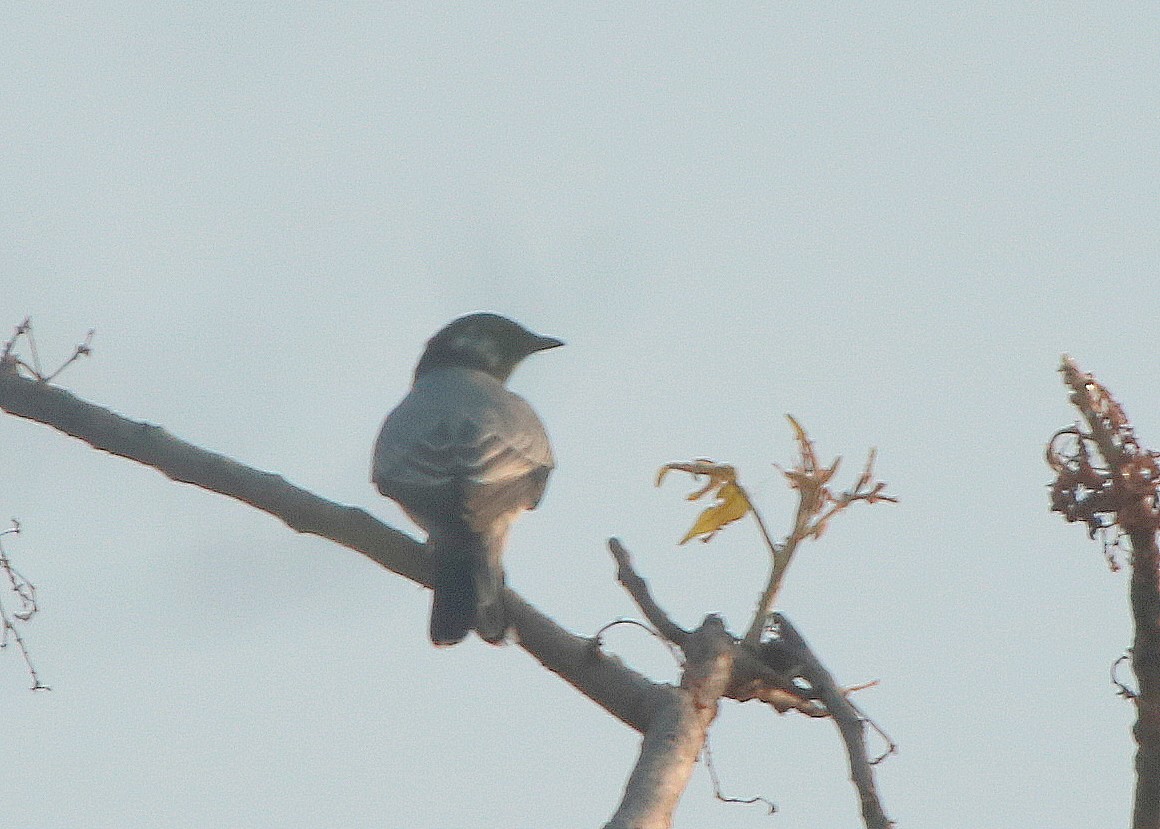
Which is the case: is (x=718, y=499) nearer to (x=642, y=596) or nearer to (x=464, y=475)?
(x=642, y=596)

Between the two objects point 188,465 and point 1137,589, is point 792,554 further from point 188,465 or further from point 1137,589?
point 188,465

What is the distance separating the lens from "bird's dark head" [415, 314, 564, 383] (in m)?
9.56

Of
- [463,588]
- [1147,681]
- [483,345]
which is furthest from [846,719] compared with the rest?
[483,345]

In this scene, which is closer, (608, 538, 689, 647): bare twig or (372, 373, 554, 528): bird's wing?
(608, 538, 689, 647): bare twig

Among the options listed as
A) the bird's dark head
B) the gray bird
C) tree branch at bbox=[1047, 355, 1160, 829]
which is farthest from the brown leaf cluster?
the bird's dark head

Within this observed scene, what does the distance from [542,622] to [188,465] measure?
119 centimetres

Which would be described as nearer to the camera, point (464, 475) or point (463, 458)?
point (464, 475)

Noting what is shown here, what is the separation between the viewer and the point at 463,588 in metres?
6.36

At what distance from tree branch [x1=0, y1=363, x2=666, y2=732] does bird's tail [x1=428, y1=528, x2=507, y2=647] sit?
1.91 ft

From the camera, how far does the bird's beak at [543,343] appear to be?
32.1ft

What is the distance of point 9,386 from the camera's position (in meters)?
5.19

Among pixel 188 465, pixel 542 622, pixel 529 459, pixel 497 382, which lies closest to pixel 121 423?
pixel 188 465

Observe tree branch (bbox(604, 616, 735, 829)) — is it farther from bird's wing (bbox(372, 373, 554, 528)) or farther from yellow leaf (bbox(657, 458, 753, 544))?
bird's wing (bbox(372, 373, 554, 528))

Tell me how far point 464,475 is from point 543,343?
264 centimetres
